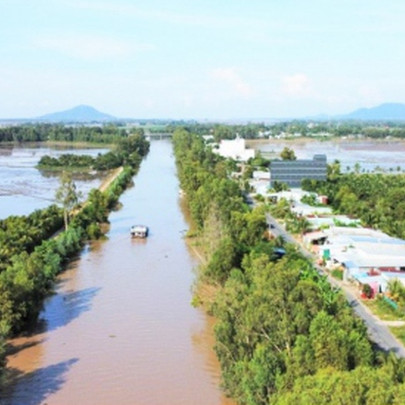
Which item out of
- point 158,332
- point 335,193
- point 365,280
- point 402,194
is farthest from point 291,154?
point 158,332

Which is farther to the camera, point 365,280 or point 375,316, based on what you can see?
point 365,280

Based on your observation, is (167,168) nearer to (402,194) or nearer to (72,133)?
(402,194)

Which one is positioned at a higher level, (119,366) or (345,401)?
(345,401)

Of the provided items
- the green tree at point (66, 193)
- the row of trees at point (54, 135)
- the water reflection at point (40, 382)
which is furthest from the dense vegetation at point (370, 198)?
the row of trees at point (54, 135)

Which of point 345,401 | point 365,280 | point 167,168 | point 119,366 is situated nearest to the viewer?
point 345,401

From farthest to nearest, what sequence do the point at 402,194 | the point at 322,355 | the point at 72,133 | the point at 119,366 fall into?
the point at 72,133, the point at 402,194, the point at 119,366, the point at 322,355

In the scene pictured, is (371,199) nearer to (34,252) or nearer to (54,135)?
(34,252)

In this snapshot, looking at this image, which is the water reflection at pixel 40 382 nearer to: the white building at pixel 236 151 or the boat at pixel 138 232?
the boat at pixel 138 232
